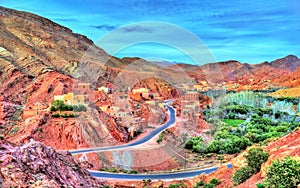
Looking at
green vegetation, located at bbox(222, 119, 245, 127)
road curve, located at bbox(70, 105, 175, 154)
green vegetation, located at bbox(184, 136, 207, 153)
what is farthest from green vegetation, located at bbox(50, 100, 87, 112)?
green vegetation, located at bbox(222, 119, 245, 127)

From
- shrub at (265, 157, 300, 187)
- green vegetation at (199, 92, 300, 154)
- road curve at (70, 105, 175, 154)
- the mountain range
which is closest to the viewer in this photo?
shrub at (265, 157, 300, 187)

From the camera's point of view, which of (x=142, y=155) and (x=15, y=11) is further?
(x=15, y=11)

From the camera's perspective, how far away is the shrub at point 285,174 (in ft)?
32.6

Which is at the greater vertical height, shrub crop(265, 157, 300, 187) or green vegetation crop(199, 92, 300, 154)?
shrub crop(265, 157, 300, 187)

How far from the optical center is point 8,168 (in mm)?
13961

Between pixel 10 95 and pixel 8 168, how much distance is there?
3780cm

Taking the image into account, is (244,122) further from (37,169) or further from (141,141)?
(37,169)

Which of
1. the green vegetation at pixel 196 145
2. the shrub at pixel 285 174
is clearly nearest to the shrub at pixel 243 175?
the shrub at pixel 285 174

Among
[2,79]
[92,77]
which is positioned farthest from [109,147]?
[92,77]

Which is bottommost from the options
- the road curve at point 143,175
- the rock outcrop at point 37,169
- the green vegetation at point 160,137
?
the road curve at point 143,175

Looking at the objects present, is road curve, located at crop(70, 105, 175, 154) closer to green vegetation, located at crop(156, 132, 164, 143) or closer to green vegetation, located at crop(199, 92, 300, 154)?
green vegetation, located at crop(156, 132, 164, 143)

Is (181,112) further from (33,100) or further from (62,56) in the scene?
(62,56)

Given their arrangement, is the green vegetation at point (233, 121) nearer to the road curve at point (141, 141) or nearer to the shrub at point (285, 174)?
the road curve at point (141, 141)

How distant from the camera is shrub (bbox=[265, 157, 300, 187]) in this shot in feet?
32.6
